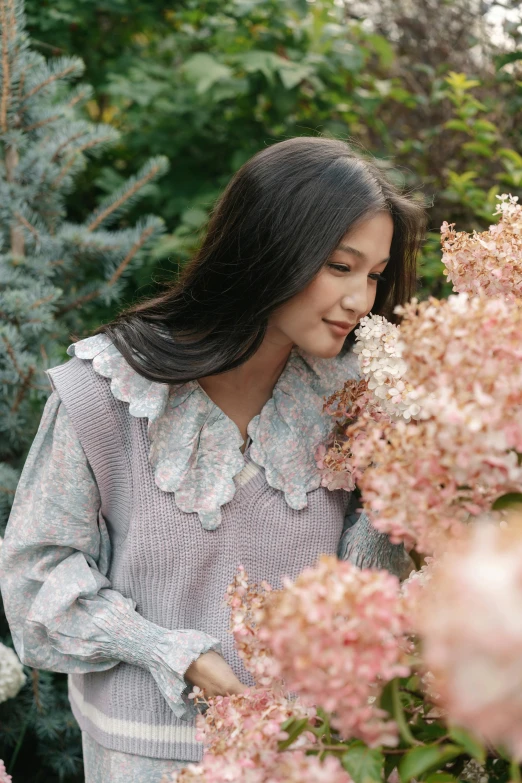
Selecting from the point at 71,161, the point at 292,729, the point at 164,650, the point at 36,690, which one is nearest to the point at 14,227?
the point at 71,161

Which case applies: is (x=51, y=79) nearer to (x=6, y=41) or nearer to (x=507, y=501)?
(x=6, y=41)

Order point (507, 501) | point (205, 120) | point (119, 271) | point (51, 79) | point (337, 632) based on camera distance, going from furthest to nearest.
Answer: point (205, 120)
point (119, 271)
point (51, 79)
point (507, 501)
point (337, 632)

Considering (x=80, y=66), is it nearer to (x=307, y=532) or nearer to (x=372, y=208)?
(x=372, y=208)

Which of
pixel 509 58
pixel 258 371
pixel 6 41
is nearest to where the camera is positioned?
pixel 258 371

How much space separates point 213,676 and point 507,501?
659mm

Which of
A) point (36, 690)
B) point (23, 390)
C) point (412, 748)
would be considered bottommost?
point (36, 690)

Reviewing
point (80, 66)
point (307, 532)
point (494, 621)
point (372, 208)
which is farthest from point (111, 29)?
point (494, 621)

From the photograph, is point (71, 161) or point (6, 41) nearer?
point (6, 41)

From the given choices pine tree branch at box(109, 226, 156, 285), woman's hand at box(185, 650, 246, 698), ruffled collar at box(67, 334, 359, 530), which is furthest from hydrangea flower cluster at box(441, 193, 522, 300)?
pine tree branch at box(109, 226, 156, 285)

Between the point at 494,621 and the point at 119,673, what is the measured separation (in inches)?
39.2

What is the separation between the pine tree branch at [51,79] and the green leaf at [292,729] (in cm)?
164

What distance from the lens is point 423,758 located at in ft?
1.89

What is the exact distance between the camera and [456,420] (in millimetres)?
543

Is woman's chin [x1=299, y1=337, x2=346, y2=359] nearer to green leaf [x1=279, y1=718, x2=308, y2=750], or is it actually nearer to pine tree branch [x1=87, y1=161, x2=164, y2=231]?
green leaf [x1=279, y1=718, x2=308, y2=750]
